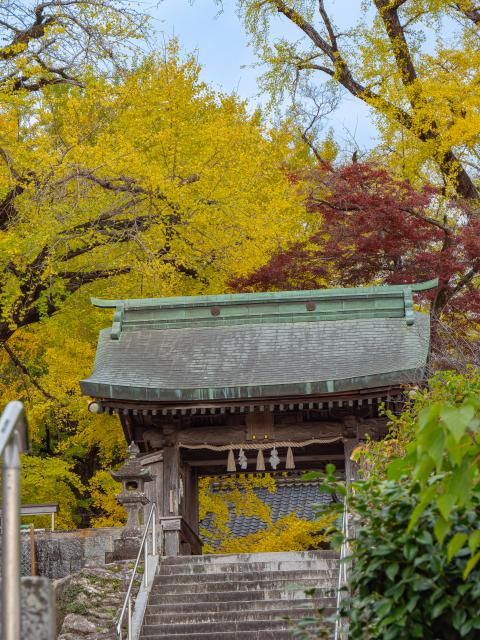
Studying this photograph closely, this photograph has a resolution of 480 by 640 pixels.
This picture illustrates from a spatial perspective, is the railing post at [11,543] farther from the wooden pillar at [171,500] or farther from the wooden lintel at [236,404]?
the wooden pillar at [171,500]

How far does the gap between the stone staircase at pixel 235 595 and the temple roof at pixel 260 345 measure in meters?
2.79

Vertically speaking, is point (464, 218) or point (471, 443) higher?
point (464, 218)

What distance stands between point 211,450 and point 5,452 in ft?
44.0

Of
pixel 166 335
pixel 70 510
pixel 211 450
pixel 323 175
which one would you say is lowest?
pixel 70 510

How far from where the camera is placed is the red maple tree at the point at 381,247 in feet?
64.3

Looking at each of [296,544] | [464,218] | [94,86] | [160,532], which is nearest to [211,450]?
[160,532]

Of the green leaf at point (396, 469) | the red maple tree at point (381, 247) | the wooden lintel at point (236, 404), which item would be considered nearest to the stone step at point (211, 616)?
the wooden lintel at point (236, 404)

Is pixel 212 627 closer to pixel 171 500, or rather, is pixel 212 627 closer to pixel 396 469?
pixel 171 500

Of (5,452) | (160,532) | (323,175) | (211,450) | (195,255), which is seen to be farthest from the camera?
(323,175)

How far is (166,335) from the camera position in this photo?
59.9 ft

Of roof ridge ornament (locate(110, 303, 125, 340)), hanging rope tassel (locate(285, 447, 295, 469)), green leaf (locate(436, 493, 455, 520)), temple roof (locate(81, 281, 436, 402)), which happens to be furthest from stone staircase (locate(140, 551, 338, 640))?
green leaf (locate(436, 493, 455, 520))

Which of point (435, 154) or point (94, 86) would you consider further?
point (435, 154)

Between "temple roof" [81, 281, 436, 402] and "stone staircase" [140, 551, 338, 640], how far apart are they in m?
2.79

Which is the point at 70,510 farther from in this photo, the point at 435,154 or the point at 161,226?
the point at 435,154
